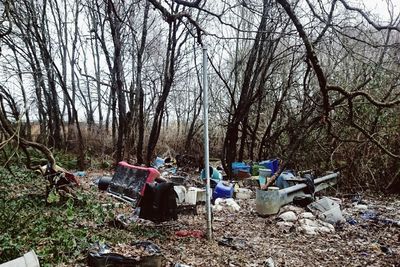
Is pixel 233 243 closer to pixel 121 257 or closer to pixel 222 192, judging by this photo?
pixel 121 257

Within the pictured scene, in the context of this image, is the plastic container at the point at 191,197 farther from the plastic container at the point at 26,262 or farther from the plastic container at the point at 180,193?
the plastic container at the point at 26,262

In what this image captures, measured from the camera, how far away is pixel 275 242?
4266 millimetres

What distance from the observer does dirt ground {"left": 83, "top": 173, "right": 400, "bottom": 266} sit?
143 inches

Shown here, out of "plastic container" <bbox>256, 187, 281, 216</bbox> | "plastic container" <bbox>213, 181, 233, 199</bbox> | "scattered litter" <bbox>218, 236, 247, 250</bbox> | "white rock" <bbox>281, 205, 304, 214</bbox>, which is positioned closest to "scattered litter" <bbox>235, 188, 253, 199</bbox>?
"plastic container" <bbox>213, 181, 233, 199</bbox>

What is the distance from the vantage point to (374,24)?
3209 millimetres

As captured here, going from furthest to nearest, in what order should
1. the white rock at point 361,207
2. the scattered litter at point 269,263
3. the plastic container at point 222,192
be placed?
the plastic container at point 222,192, the white rock at point 361,207, the scattered litter at point 269,263

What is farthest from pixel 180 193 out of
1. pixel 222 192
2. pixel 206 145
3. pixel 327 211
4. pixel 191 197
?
pixel 327 211

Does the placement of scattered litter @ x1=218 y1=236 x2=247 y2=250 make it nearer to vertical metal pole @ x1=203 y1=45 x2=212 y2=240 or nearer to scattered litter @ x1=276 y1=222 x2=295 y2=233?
vertical metal pole @ x1=203 y1=45 x2=212 y2=240

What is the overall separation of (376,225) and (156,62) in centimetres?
1058

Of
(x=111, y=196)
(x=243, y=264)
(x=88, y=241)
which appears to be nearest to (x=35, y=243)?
(x=88, y=241)

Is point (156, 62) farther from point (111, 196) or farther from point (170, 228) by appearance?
point (170, 228)

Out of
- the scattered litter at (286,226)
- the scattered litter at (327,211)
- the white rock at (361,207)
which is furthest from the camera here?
the white rock at (361,207)

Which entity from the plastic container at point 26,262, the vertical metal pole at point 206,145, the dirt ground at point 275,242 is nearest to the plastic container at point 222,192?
the dirt ground at point 275,242

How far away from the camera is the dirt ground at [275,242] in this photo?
12.0ft
